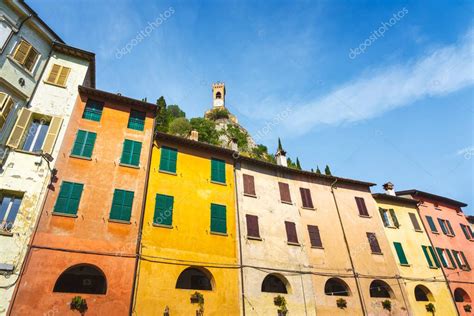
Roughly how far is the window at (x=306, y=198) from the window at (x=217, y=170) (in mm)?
6817

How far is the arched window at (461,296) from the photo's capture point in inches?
961

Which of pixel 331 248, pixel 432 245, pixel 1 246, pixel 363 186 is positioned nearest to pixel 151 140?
pixel 1 246

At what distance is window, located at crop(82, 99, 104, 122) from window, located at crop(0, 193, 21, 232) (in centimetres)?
587

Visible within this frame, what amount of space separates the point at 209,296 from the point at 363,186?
57.5 feet

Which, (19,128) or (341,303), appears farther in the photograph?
(341,303)

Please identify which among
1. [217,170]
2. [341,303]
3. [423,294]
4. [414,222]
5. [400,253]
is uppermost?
[217,170]

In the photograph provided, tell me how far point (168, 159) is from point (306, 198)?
11.1 m

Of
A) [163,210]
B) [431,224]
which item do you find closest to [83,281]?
[163,210]

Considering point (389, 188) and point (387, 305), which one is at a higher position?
point (389, 188)

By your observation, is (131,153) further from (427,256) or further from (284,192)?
(427,256)

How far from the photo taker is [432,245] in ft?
84.0

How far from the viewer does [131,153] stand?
1669 centimetres

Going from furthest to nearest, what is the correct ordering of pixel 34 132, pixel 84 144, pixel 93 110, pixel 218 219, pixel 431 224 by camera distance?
pixel 431 224 → pixel 218 219 → pixel 93 110 → pixel 84 144 → pixel 34 132

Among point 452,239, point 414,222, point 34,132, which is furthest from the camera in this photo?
point 452,239
